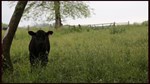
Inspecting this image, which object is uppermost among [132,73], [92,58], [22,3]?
[22,3]

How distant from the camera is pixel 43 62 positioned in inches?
434

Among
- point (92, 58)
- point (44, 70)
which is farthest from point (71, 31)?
point (44, 70)

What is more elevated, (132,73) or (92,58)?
(132,73)

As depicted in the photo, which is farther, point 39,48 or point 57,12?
point 57,12

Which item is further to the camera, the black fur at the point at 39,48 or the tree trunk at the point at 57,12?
the tree trunk at the point at 57,12

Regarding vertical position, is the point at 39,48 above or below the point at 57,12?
above

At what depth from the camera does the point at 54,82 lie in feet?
28.7

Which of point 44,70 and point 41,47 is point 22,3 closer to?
point 41,47

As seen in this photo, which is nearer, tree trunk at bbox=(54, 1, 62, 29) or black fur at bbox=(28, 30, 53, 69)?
black fur at bbox=(28, 30, 53, 69)

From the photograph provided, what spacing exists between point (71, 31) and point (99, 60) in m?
20.6

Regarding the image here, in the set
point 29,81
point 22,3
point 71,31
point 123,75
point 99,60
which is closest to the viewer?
point 29,81

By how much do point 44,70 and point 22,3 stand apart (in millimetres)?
2387

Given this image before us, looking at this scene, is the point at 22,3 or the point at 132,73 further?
the point at 22,3

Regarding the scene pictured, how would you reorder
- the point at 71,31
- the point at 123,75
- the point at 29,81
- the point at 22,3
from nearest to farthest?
1. the point at 29,81
2. the point at 123,75
3. the point at 22,3
4. the point at 71,31
